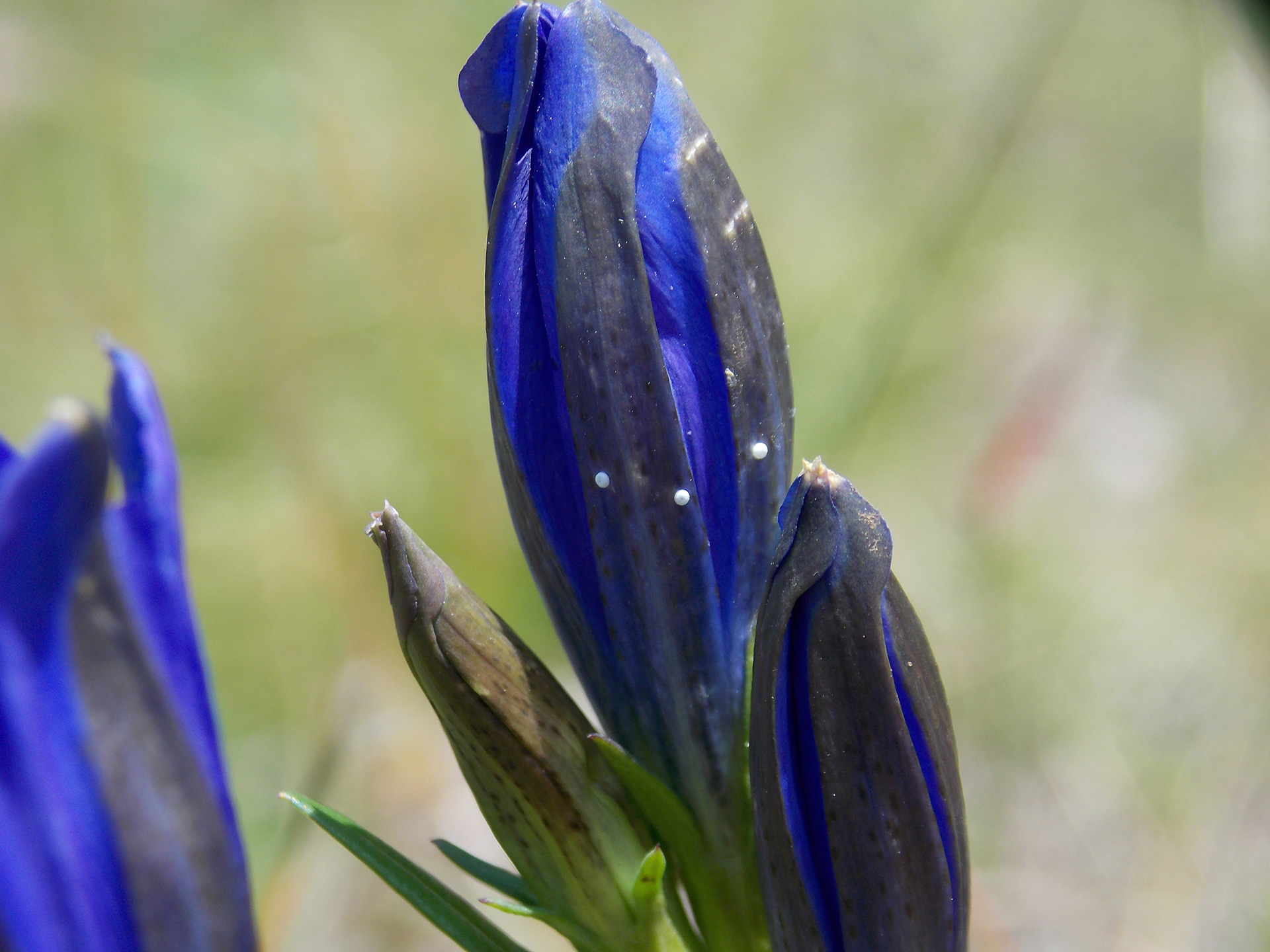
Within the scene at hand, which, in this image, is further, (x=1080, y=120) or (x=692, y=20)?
(x=692, y=20)

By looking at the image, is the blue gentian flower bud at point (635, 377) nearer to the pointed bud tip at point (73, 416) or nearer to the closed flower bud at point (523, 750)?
the closed flower bud at point (523, 750)

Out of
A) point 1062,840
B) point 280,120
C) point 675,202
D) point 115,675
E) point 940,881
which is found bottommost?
point 115,675

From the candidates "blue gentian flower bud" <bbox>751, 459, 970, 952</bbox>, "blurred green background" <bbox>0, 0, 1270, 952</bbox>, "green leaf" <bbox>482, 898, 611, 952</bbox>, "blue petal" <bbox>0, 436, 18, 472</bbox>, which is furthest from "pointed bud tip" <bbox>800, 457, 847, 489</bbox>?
"blurred green background" <bbox>0, 0, 1270, 952</bbox>

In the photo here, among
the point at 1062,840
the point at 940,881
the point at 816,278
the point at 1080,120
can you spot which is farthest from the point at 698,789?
the point at 1080,120

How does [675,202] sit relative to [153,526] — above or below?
above

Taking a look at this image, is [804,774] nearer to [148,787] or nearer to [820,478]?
[820,478]

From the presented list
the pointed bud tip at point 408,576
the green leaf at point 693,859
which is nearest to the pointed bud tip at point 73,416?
the pointed bud tip at point 408,576

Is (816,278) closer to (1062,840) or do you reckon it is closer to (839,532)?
(1062,840)
